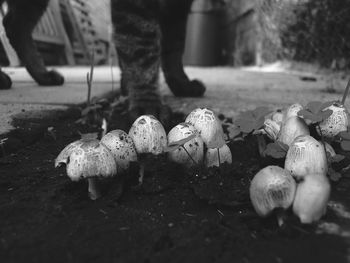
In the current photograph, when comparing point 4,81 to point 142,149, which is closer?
point 142,149

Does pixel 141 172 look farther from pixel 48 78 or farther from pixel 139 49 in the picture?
pixel 48 78

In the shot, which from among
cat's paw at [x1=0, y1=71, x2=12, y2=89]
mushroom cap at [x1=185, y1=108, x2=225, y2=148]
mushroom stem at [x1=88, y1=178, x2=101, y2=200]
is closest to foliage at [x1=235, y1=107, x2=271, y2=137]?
mushroom cap at [x1=185, y1=108, x2=225, y2=148]

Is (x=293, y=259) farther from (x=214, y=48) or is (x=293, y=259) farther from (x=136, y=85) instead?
(x=214, y=48)

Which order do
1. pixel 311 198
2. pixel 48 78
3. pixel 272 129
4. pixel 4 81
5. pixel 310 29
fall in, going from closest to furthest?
pixel 311 198 → pixel 272 129 → pixel 4 81 → pixel 48 78 → pixel 310 29

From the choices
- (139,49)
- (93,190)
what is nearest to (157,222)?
(93,190)

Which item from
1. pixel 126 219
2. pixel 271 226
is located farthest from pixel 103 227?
pixel 271 226

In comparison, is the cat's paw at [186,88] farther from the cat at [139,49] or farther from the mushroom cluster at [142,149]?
the mushroom cluster at [142,149]

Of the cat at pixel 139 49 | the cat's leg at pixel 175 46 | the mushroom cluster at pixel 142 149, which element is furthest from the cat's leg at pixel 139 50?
the mushroom cluster at pixel 142 149
